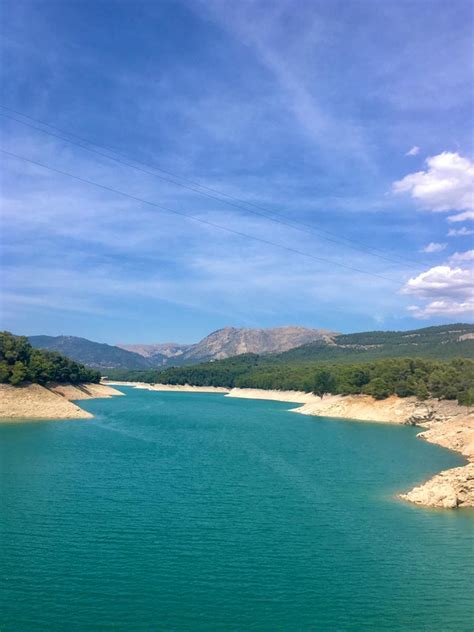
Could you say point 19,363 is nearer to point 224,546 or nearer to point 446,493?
point 224,546

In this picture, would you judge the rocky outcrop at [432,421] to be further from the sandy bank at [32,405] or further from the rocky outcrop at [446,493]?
the sandy bank at [32,405]

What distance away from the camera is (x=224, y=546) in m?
23.1

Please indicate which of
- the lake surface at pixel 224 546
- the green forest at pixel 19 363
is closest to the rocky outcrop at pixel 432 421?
the lake surface at pixel 224 546

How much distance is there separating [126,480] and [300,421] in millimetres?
50628

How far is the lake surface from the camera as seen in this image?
17.3 metres

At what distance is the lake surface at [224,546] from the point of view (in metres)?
17.3

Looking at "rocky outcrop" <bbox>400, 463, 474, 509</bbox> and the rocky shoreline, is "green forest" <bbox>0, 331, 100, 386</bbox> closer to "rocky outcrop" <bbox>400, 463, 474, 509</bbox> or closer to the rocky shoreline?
the rocky shoreline

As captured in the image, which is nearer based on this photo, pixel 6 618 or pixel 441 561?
pixel 6 618

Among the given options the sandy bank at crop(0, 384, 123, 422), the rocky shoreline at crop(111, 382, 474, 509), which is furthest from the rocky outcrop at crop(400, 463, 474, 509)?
the sandy bank at crop(0, 384, 123, 422)

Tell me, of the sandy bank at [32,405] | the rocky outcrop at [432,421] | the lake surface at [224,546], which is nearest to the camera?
the lake surface at [224,546]

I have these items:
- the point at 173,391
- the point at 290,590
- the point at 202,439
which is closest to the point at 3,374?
the point at 202,439

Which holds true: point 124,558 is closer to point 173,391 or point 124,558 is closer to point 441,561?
point 441,561

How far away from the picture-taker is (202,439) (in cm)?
5803

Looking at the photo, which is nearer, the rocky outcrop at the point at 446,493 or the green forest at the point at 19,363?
the rocky outcrop at the point at 446,493
